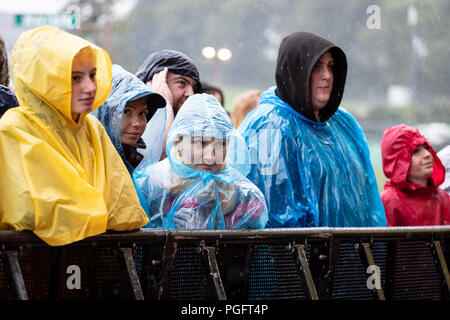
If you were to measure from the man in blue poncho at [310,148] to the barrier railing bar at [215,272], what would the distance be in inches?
34.5

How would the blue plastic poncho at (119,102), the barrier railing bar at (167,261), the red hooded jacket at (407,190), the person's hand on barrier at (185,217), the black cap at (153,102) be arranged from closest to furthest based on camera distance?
1. the barrier railing bar at (167,261)
2. the person's hand on barrier at (185,217)
3. the blue plastic poncho at (119,102)
4. the black cap at (153,102)
5. the red hooded jacket at (407,190)

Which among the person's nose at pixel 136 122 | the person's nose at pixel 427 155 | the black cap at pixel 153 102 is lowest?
the person's nose at pixel 427 155

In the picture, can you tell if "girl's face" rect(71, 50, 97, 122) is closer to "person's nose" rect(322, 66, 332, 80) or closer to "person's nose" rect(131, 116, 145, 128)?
"person's nose" rect(131, 116, 145, 128)

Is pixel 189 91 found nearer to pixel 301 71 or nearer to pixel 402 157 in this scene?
pixel 301 71

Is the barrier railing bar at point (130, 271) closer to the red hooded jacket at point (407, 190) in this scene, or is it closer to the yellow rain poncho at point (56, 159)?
the yellow rain poncho at point (56, 159)

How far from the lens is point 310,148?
432cm

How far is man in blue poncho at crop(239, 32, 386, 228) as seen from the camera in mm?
4172

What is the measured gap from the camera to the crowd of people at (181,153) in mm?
2861

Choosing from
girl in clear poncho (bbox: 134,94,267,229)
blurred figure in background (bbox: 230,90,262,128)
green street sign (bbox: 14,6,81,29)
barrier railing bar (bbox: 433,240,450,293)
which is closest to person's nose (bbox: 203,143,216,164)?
girl in clear poncho (bbox: 134,94,267,229)

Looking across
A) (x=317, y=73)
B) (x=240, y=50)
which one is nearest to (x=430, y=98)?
(x=240, y=50)

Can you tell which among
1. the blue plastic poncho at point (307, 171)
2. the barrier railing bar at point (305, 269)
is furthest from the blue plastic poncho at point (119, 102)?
the barrier railing bar at point (305, 269)

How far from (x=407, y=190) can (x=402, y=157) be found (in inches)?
9.5

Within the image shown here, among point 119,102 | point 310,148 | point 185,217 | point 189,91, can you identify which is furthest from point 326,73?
point 185,217

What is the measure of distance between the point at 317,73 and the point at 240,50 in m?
31.0
